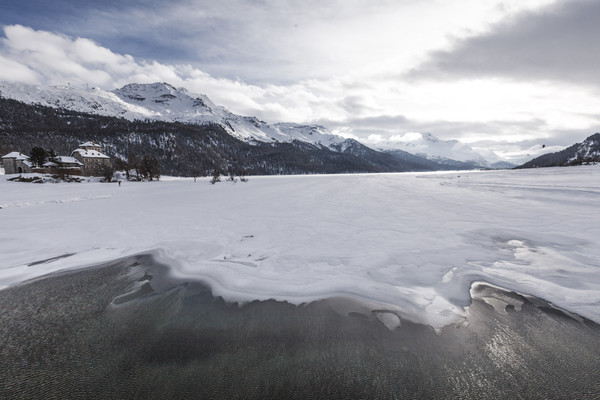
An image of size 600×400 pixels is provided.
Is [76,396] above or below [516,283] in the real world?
below

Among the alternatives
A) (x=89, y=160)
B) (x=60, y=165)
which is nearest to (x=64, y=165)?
(x=60, y=165)

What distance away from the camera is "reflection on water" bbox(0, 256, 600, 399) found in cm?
409

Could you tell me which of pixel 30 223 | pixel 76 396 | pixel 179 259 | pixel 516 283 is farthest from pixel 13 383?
pixel 30 223

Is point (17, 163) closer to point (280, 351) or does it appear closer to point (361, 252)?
point (361, 252)

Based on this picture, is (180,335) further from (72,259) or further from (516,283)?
(516,283)

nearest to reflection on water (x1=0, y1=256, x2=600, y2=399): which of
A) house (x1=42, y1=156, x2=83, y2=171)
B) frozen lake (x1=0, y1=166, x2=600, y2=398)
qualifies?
frozen lake (x1=0, y1=166, x2=600, y2=398)

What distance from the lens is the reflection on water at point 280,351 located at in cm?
409

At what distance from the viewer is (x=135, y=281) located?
8133 millimetres

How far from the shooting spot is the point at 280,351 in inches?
196

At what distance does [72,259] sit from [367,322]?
37.7ft

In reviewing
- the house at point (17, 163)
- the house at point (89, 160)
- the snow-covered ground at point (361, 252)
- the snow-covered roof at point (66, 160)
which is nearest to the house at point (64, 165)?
the snow-covered roof at point (66, 160)

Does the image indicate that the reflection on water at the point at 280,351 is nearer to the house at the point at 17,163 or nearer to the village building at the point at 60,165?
the village building at the point at 60,165

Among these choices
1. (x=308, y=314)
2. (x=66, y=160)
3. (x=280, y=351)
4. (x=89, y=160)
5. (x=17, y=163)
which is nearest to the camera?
(x=280, y=351)

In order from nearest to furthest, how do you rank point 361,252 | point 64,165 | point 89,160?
point 361,252, point 64,165, point 89,160
